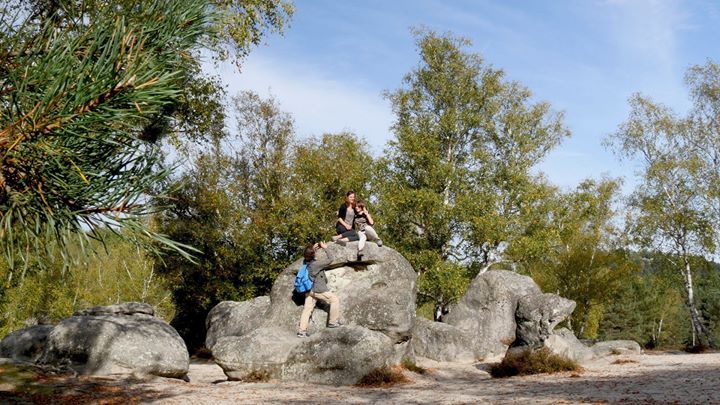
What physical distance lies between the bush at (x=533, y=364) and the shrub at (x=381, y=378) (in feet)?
10.3

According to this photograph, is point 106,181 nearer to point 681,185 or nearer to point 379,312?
point 379,312

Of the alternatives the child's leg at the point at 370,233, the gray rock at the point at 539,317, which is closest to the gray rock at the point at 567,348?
the gray rock at the point at 539,317

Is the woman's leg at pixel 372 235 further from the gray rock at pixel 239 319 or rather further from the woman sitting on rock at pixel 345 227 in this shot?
the gray rock at pixel 239 319

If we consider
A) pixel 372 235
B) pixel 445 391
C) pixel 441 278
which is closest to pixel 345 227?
pixel 372 235

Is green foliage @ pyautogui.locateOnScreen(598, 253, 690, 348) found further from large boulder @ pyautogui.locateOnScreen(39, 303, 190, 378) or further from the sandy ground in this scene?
large boulder @ pyautogui.locateOnScreen(39, 303, 190, 378)

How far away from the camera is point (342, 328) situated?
14.5m

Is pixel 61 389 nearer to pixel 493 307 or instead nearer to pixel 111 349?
pixel 111 349

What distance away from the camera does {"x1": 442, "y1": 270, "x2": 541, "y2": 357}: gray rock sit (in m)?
22.4

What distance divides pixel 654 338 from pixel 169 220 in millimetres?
51374

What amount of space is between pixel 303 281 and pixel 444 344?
6.41 metres

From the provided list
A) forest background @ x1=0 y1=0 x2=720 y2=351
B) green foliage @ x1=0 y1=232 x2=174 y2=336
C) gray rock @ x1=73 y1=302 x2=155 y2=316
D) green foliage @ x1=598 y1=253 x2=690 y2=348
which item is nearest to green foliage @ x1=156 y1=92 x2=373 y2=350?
forest background @ x1=0 y1=0 x2=720 y2=351

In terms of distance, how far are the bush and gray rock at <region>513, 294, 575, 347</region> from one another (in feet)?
6.04

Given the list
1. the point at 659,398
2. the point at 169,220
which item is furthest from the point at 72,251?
the point at 169,220

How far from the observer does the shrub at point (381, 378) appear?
44.5ft
